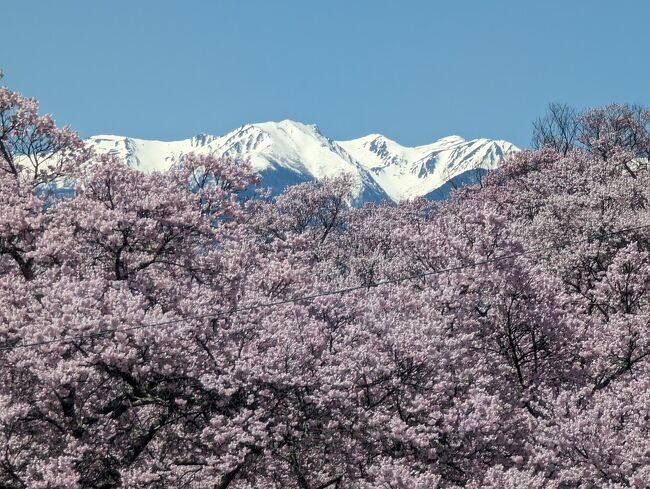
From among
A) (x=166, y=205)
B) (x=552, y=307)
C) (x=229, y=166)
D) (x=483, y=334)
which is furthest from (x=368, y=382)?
(x=229, y=166)

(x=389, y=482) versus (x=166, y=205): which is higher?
(x=166, y=205)

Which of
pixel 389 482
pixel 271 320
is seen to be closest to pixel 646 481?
pixel 389 482

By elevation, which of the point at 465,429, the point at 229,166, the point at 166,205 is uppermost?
the point at 229,166

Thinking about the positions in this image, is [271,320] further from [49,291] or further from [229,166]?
[229,166]

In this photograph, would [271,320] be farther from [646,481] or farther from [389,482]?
[646,481]

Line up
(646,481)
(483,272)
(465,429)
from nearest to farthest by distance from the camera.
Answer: (646,481)
(465,429)
(483,272)

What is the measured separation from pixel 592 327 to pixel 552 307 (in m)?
1.33

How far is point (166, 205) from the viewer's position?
22.6 m

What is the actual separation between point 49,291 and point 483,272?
11854 mm

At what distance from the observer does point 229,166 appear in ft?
99.4

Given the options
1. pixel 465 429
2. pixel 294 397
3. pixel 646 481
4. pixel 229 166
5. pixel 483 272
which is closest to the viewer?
pixel 646 481

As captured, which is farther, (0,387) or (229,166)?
(229,166)

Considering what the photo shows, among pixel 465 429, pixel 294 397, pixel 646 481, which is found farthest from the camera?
pixel 294 397

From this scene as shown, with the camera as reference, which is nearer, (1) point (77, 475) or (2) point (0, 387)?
(1) point (77, 475)
